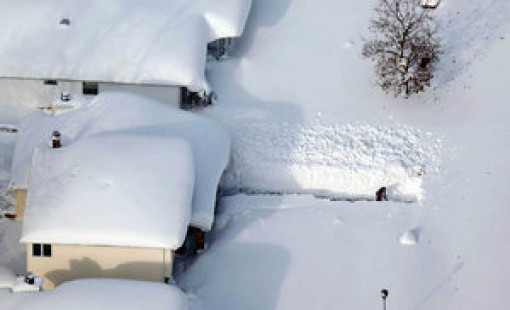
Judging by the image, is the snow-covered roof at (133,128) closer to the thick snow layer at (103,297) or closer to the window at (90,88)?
the window at (90,88)

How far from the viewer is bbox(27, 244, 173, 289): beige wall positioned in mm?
34438

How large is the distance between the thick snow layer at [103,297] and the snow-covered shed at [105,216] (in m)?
2.05

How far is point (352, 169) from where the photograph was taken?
4088 cm

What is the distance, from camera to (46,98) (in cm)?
4369

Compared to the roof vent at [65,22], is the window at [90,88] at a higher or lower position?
lower

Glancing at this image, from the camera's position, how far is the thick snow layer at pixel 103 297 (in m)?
31.1

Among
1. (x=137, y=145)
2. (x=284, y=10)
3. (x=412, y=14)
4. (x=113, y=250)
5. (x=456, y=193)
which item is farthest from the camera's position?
(x=284, y=10)

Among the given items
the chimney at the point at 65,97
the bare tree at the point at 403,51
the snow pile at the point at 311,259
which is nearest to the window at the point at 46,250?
the snow pile at the point at 311,259

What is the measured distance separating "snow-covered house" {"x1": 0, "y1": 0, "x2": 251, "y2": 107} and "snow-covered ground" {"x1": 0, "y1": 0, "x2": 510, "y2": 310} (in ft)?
4.93

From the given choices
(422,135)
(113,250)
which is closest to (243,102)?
(422,135)

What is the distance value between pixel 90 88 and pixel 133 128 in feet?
17.0

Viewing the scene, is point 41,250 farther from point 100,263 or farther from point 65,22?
point 65,22

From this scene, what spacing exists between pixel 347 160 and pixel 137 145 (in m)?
8.03

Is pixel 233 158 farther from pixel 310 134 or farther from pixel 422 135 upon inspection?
pixel 422 135
